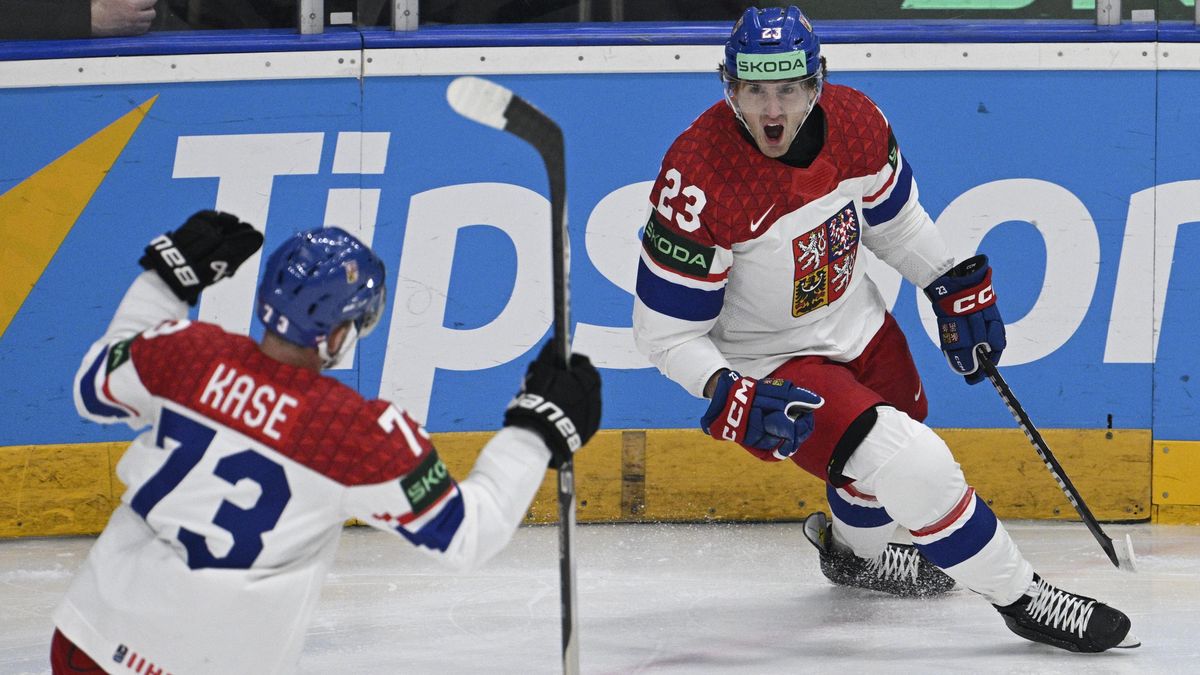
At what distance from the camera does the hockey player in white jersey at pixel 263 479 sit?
220 cm

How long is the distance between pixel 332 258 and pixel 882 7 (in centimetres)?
240

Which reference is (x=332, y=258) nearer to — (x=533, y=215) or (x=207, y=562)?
(x=207, y=562)

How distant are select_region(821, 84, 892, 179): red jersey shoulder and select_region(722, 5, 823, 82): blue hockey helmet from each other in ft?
0.54

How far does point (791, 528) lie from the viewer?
4348mm

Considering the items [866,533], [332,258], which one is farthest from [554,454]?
[866,533]

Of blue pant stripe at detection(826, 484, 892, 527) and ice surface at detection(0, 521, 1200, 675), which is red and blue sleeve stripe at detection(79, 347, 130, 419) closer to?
ice surface at detection(0, 521, 1200, 675)

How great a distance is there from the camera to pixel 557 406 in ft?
7.73

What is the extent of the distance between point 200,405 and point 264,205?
6.48 ft

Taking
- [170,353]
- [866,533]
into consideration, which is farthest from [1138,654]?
[170,353]

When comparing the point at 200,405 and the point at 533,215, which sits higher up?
the point at 200,405

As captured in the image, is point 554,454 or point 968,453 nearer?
point 554,454

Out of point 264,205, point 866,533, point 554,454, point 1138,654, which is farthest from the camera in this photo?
point 264,205

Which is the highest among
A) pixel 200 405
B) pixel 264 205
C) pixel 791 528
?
pixel 200 405

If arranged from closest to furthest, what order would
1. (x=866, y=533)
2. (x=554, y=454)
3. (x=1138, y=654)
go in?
(x=554, y=454), (x=1138, y=654), (x=866, y=533)
